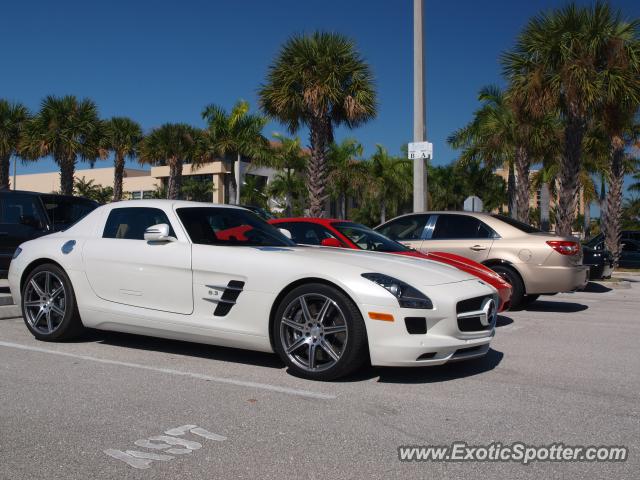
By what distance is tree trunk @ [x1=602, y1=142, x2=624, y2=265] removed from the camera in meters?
22.5

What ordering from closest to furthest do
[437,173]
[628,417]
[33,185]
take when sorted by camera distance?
1. [628,417]
2. [437,173]
3. [33,185]

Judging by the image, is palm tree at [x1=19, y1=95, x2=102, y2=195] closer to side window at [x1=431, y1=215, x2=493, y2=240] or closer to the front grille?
side window at [x1=431, y1=215, x2=493, y2=240]

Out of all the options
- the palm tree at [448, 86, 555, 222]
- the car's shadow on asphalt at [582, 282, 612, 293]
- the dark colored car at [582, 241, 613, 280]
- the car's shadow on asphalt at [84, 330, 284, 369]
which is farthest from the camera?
the palm tree at [448, 86, 555, 222]

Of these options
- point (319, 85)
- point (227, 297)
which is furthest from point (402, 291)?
point (319, 85)

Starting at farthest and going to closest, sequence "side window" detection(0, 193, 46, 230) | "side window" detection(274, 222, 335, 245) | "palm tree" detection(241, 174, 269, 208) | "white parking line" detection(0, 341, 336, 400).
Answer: "palm tree" detection(241, 174, 269, 208)
"side window" detection(0, 193, 46, 230)
"side window" detection(274, 222, 335, 245)
"white parking line" detection(0, 341, 336, 400)

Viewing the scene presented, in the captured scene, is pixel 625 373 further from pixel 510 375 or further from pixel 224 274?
pixel 224 274

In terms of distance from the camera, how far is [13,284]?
6.91 metres

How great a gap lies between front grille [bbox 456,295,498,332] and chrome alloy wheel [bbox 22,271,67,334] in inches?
149

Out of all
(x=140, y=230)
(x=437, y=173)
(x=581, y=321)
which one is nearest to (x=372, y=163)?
(x=437, y=173)

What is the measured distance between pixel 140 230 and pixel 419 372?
287 cm

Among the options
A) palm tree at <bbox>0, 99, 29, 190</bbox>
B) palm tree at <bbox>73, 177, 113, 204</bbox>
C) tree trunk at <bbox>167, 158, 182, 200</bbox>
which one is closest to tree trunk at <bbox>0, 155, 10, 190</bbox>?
palm tree at <bbox>0, 99, 29, 190</bbox>

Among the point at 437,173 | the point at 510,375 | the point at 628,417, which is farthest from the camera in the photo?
the point at 437,173

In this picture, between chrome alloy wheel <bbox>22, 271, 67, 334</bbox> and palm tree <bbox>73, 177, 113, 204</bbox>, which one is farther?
palm tree <bbox>73, 177, 113, 204</bbox>
